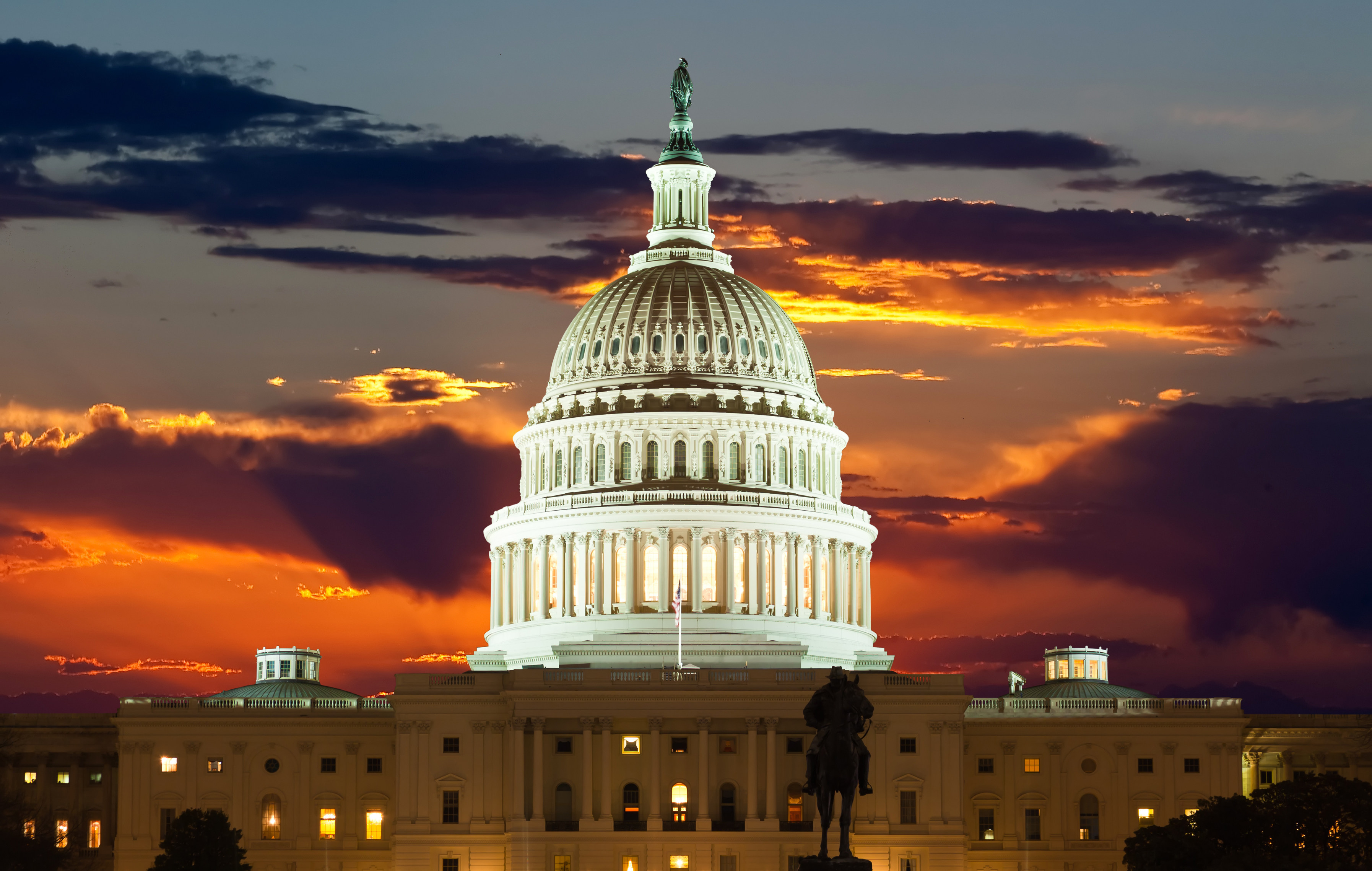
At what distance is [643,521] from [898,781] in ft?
96.4

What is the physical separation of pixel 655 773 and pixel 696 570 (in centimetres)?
2476

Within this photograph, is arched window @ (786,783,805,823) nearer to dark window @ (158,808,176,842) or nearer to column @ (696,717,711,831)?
column @ (696,717,711,831)

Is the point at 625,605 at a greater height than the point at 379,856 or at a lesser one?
greater

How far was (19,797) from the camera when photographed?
167000 millimetres

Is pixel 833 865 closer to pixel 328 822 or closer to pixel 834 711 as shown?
pixel 834 711

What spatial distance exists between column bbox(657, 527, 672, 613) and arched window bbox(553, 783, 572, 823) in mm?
22010

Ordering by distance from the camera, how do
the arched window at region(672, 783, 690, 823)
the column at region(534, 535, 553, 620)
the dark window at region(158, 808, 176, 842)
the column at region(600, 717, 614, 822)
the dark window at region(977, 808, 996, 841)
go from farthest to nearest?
the column at region(534, 535, 553, 620)
the dark window at region(977, 808, 996, 841)
the dark window at region(158, 808, 176, 842)
the arched window at region(672, 783, 690, 823)
the column at region(600, 717, 614, 822)

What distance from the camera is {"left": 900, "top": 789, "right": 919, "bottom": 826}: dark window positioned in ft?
556

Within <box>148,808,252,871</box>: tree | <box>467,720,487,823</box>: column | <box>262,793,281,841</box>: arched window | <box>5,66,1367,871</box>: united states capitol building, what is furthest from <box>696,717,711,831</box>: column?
<box>148,808,252,871</box>: tree

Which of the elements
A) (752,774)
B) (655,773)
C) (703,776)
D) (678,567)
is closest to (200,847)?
(655,773)

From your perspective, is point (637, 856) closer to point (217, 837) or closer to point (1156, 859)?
point (217, 837)

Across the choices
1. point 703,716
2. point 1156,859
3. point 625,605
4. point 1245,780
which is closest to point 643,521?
point 625,605

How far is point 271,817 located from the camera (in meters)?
173

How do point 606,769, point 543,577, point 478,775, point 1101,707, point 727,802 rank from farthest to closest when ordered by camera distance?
point 543,577, point 1101,707, point 727,802, point 478,775, point 606,769
